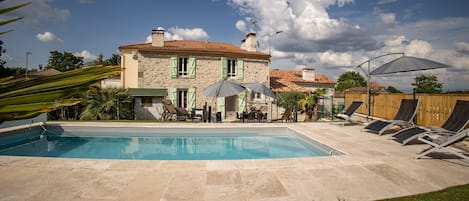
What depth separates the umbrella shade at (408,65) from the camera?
947 centimetres

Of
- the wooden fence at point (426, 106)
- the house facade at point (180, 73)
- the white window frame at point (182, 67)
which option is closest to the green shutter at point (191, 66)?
the house facade at point (180, 73)

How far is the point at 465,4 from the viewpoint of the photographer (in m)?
11.5

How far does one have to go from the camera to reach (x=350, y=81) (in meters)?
64.9

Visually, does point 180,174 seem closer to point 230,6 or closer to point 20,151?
point 20,151

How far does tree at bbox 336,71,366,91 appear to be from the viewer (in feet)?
206

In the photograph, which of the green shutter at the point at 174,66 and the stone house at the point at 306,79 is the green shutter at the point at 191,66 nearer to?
the green shutter at the point at 174,66

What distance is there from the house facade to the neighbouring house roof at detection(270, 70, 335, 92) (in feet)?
9.23

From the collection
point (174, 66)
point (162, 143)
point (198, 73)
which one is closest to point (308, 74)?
point (198, 73)

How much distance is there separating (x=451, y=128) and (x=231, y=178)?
24.6 ft

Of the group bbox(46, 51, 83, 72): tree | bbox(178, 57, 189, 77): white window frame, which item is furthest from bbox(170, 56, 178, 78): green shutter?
bbox(46, 51, 83, 72): tree

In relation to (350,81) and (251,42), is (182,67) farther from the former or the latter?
(350,81)

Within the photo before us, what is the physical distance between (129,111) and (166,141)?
22.8 feet

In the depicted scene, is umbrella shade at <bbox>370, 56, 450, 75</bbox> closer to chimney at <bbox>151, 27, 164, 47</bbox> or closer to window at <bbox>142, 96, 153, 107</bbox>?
window at <bbox>142, 96, 153, 107</bbox>

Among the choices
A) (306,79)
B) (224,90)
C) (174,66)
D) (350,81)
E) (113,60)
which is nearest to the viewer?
(224,90)
